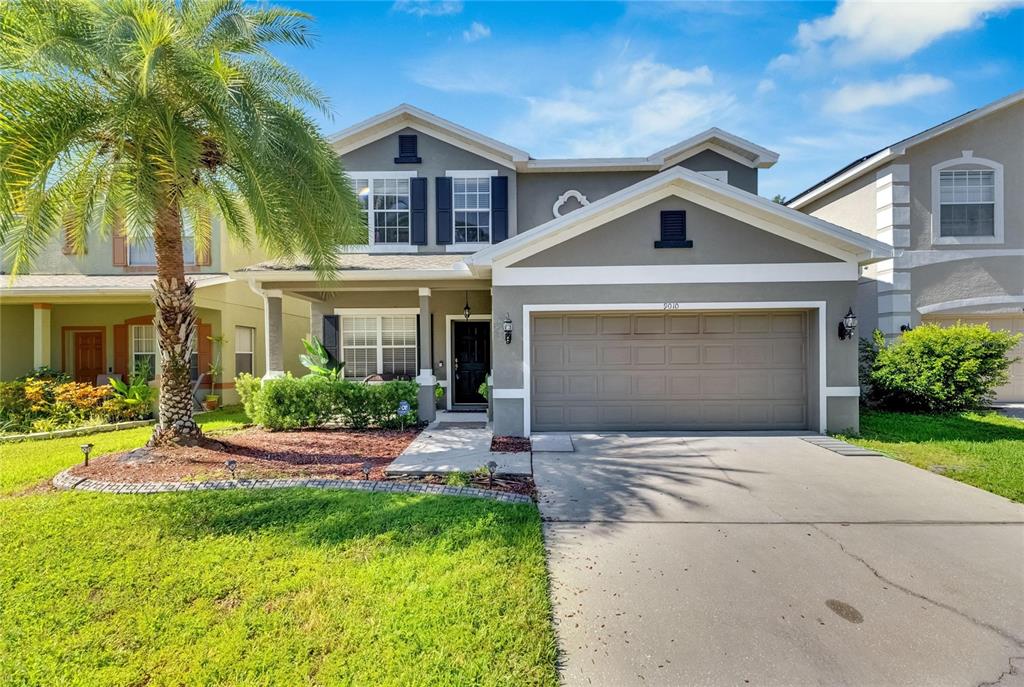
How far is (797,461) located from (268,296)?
1058cm

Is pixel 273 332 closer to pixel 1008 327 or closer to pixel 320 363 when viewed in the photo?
pixel 320 363

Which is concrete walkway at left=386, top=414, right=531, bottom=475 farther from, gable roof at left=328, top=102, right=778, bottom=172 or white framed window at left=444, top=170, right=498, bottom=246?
gable roof at left=328, top=102, right=778, bottom=172

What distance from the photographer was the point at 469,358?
12.0 m

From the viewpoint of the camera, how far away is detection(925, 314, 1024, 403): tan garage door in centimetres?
1110

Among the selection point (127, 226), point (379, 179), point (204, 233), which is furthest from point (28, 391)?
point (379, 179)

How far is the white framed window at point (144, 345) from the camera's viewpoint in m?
A: 13.4

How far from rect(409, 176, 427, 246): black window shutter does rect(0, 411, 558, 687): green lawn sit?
7.85 metres

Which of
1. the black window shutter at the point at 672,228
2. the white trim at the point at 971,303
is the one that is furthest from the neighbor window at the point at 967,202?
the black window shutter at the point at 672,228

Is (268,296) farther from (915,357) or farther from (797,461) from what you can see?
(915,357)

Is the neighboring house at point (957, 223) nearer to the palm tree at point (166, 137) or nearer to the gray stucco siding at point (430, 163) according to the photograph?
the gray stucco siding at point (430, 163)

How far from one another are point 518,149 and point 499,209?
5.12 feet

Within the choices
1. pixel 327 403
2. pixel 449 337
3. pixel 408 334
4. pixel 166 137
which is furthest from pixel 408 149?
pixel 327 403

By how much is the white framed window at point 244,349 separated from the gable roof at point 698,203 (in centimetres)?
955

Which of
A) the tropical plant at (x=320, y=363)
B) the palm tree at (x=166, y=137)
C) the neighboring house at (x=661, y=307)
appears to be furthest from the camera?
the tropical plant at (x=320, y=363)
